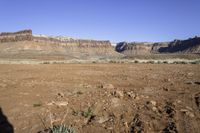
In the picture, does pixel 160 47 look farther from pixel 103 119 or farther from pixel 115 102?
pixel 103 119

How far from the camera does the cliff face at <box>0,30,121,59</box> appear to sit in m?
127

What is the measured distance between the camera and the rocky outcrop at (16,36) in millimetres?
Result: 136750

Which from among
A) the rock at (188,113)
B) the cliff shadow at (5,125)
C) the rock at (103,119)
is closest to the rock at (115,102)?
the rock at (103,119)

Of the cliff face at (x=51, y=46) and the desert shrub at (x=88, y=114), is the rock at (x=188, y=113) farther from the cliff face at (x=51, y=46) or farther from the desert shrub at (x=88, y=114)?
the cliff face at (x=51, y=46)

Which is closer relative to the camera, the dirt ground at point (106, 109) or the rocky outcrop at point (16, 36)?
the dirt ground at point (106, 109)

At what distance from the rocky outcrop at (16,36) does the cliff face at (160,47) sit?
55192 mm

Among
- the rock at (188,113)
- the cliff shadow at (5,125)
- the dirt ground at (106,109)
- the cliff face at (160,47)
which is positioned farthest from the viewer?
the cliff face at (160,47)

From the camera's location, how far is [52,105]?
9930 millimetres

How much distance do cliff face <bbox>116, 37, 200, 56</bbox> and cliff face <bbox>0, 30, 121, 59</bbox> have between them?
12.4 meters

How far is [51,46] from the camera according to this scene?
145m

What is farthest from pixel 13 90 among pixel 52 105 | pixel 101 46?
pixel 101 46

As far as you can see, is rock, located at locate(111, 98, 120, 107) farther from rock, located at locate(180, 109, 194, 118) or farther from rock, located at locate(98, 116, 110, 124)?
rock, located at locate(180, 109, 194, 118)

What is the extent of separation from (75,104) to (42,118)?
1483 millimetres

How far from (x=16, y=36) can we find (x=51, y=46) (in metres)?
16.8
